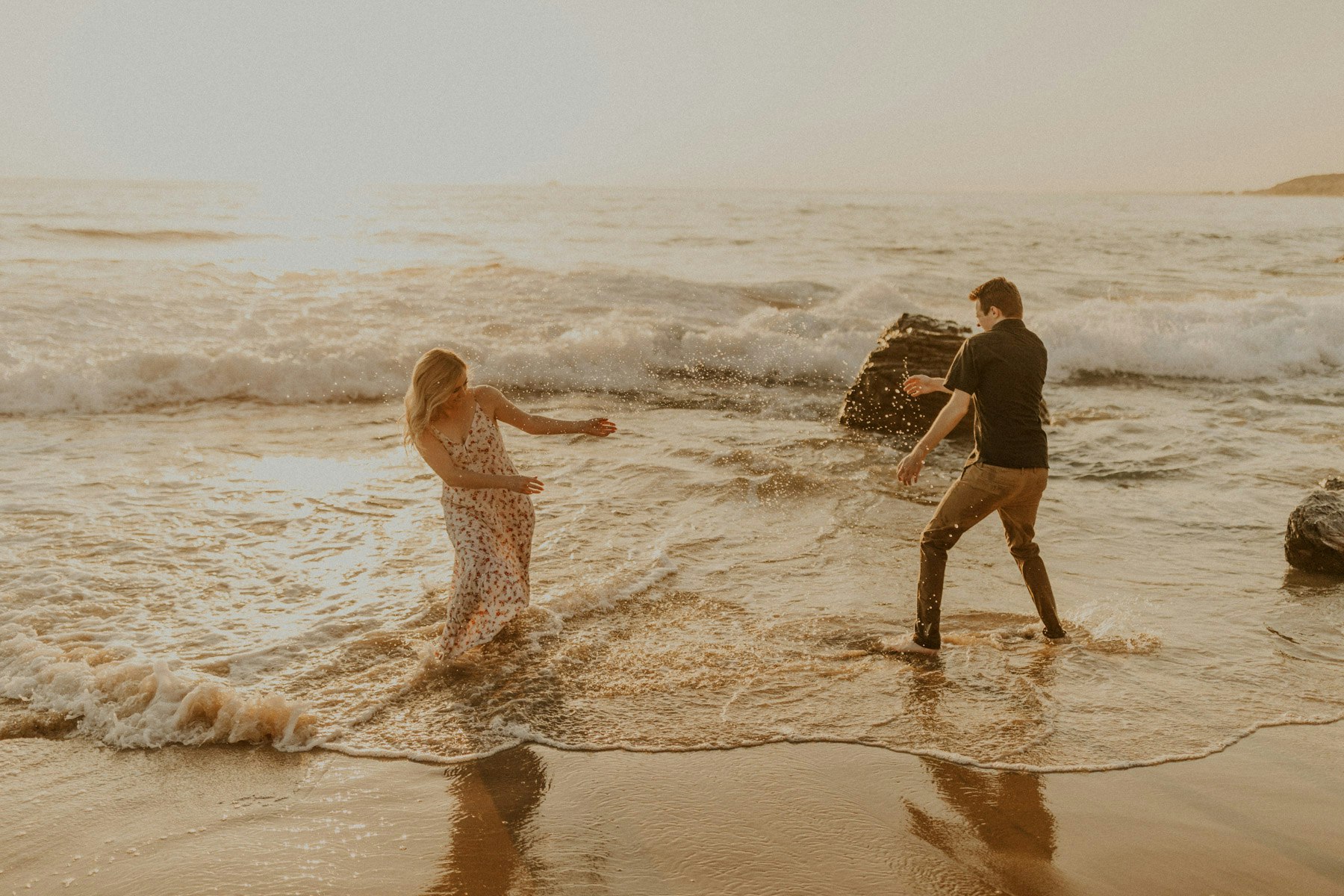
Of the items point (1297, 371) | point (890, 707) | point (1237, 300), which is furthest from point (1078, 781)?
point (1237, 300)

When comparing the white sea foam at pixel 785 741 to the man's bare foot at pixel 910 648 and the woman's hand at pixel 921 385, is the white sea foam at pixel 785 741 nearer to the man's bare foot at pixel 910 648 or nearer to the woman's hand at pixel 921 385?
the man's bare foot at pixel 910 648

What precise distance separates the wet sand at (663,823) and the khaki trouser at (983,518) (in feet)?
3.84

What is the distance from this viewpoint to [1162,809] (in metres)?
3.86

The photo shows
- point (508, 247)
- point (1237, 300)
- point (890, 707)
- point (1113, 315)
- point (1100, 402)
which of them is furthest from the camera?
point (508, 247)

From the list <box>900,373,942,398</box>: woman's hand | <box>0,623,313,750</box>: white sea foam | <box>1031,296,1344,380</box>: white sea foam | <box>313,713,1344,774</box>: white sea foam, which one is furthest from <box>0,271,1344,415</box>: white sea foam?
<box>313,713,1344,774</box>: white sea foam

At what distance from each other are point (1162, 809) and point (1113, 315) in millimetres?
15827

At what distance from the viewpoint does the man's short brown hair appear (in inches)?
197

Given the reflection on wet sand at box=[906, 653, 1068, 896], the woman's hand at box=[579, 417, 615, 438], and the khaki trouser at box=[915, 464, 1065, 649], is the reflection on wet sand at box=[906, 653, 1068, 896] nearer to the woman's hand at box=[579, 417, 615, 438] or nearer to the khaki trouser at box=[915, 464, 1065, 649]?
the khaki trouser at box=[915, 464, 1065, 649]

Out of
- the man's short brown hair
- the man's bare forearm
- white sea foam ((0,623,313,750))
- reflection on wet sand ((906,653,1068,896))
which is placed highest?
the man's short brown hair

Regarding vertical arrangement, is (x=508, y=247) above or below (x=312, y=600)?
above

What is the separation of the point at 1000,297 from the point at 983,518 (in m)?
1.20

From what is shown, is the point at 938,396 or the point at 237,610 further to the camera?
the point at 938,396

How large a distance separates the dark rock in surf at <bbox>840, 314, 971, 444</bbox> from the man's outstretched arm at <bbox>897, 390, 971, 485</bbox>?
587 centimetres

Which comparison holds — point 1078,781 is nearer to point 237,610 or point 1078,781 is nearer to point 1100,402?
point 237,610
